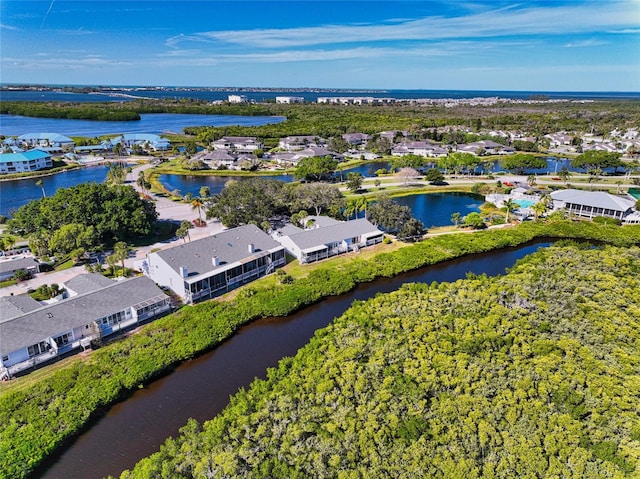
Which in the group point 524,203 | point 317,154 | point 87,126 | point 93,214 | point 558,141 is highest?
point 87,126

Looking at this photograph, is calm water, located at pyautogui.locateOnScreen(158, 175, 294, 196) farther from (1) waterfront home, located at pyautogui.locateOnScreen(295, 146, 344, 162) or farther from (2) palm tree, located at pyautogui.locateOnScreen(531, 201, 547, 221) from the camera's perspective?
(2) palm tree, located at pyautogui.locateOnScreen(531, 201, 547, 221)

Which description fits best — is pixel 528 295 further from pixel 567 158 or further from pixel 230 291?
pixel 567 158

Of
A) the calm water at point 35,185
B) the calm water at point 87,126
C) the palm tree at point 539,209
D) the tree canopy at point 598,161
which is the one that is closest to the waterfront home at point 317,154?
the calm water at point 35,185

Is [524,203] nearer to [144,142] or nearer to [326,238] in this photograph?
[326,238]

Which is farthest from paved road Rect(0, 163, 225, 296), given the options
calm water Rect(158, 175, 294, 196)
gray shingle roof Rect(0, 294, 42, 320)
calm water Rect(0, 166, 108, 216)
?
calm water Rect(0, 166, 108, 216)

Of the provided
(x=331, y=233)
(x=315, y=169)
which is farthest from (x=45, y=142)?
(x=331, y=233)

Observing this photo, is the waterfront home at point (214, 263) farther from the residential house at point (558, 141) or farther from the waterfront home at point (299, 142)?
the residential house at point (558, 141)

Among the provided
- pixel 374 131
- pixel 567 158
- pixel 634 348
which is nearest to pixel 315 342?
pixel 634 348
